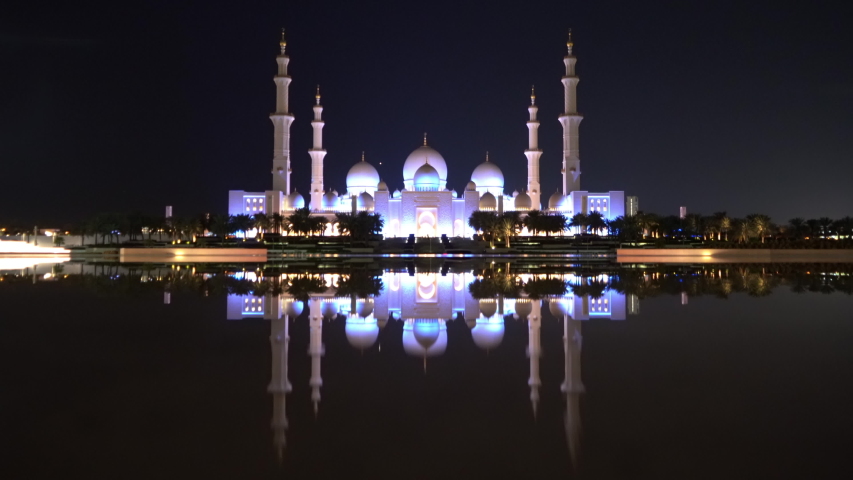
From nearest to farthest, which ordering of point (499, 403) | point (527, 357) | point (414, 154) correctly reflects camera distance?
point (499, 403)
point (527, 357)
point (414, 154)

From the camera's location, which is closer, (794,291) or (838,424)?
(838,424)

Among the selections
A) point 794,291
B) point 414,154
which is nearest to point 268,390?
point 794,291

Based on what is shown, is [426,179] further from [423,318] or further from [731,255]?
[423,318]

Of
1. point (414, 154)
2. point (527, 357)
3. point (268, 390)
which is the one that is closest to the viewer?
point (268, 390)

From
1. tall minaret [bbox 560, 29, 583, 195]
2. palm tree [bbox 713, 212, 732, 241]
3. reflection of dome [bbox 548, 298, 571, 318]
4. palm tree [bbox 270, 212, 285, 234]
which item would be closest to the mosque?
tall minaret [bbox 560, 29, 583, 195]

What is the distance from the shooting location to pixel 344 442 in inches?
125

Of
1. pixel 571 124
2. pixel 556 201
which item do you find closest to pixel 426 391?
pixel 571 124

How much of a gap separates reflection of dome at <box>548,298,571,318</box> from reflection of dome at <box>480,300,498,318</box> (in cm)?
63

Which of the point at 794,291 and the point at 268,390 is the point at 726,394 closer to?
the point at 268,390

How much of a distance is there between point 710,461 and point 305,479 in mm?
1648

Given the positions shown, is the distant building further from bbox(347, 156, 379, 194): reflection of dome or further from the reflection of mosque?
the reflection of mosque

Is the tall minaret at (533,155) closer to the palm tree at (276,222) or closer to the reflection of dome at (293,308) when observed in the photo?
the palm tree at (276,222)

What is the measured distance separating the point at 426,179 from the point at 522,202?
5948 mm

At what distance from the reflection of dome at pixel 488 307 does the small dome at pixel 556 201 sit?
33435mm
